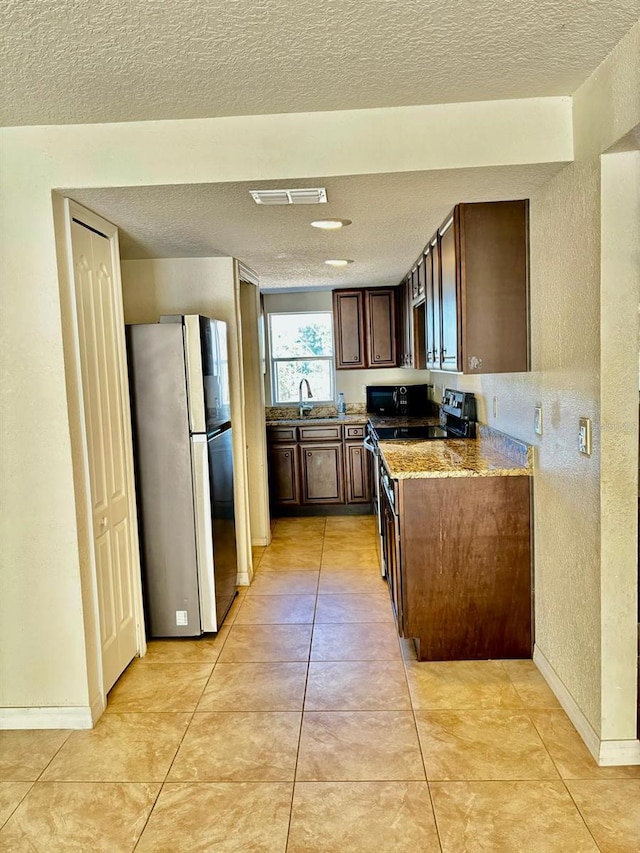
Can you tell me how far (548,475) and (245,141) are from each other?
1.79 metres

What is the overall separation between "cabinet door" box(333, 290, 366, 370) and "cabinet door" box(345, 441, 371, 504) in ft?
2.77

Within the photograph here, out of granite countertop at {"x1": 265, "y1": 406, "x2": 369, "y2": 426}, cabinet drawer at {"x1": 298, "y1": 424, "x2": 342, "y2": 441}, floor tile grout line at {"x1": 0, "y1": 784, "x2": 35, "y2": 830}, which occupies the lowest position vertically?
floor tile grout line at {"x1": 0, "y1": 784, "x2": 35, "y2": 830}

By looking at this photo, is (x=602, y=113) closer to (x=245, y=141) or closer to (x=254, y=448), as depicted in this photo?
(x=245, y=141)

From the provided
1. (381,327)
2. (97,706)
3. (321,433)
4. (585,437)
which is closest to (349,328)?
(381,327)

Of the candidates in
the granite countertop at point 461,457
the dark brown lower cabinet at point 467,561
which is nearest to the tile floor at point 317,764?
the dark brown lower cabinet at point 467,561

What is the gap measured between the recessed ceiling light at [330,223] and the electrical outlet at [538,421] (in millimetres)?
1267

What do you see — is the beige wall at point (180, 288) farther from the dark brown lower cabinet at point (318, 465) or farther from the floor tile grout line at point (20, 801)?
the floor tile grout line at point (20, 801)

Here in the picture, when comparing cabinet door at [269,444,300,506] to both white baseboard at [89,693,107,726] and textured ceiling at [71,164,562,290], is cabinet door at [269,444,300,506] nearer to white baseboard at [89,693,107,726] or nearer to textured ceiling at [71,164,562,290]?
textured ceiling at [71,164,562,290]

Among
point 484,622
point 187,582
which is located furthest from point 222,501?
point 484,622

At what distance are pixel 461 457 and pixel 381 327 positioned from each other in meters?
2.89

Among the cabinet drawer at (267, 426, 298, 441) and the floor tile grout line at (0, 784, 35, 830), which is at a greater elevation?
the cabinet drawer at (267, 426, 298, 441)

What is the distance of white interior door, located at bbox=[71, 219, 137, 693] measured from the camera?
2475 millimetres

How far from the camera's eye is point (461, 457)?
10.1 feet

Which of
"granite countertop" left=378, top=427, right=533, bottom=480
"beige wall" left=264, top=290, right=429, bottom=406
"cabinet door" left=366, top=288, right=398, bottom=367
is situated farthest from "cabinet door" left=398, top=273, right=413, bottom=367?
"granite countertop" left=378, top=427, right=533, bottom=480
